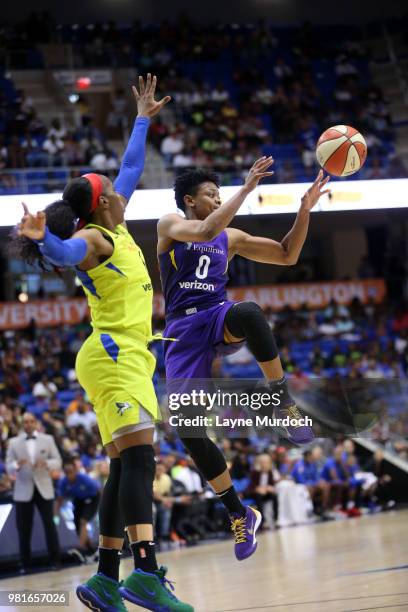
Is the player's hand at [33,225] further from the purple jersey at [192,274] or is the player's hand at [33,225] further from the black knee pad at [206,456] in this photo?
the black knee pad at [206,456]

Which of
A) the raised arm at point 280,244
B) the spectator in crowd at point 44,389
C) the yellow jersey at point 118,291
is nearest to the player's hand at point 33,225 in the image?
the yellow jersey at point 118,291

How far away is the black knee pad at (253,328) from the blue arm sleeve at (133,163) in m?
0.93

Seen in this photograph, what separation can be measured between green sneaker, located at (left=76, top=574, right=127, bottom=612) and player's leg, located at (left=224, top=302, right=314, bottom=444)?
4.92 feet

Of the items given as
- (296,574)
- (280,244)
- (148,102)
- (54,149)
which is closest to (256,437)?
(296,574)

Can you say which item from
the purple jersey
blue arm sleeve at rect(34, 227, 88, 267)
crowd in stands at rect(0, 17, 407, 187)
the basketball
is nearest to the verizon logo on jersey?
the purple jersey

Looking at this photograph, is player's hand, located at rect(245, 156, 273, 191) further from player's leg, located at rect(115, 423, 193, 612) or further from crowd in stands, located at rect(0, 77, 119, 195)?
crowd in stands, located at rect(0, 77, 119, 195)

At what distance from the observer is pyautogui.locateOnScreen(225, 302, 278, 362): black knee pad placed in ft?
17.9

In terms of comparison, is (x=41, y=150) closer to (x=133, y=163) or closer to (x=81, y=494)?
(x=81, y=494)

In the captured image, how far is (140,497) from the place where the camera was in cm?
457

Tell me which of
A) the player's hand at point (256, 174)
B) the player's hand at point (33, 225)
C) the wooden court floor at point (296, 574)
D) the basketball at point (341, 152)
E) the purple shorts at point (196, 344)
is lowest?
the wooden court floor at point (296, 574)

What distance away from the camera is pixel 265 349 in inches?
216

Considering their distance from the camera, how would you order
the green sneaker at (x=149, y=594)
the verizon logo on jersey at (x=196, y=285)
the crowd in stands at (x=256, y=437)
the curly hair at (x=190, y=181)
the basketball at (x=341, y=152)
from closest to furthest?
1. the green sneaker at (x=149, y=594)
2. the verizon logo on jersey at (x=196, y=285)
3. the curly hair at (x=190, y=181)
4. the basketball at (x=341, y=152)
5. the crowd in stands at (x=256, y=437)

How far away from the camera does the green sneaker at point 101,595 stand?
466 cm

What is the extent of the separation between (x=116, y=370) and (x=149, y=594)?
1097mm
